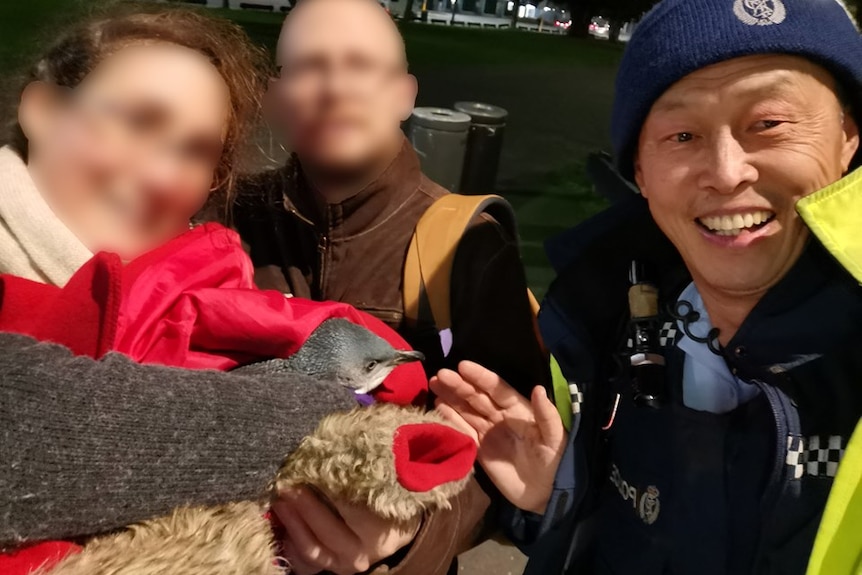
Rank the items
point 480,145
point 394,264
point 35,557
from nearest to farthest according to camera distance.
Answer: point 35,557
point 394,264
point 480,145

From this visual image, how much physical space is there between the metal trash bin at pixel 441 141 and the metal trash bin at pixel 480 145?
0.58 feet

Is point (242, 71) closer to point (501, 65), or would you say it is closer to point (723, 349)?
point (723, 349)

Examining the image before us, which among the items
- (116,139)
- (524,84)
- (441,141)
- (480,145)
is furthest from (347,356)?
(524,84)

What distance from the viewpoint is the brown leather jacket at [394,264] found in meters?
1.51

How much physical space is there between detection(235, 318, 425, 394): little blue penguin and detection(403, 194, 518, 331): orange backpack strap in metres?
0.31

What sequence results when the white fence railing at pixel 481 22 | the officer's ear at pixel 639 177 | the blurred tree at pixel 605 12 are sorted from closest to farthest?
the officer's ear at pixel 639 177
the blurred tree at pixel 605 12
the white fence railing at pixel 481 22

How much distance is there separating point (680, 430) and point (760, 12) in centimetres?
80

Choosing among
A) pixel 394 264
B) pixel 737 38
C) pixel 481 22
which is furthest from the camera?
pixel 481 22

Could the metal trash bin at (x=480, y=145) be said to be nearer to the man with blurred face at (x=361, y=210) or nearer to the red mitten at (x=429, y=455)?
the man with blurred face at (x=361, y=210)

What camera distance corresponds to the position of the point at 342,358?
117 cm

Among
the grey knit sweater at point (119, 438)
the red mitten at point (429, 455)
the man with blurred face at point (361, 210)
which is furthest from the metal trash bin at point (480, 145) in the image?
the grey knit sweater at point (119, 438)

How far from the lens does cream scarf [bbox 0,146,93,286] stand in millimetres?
1170

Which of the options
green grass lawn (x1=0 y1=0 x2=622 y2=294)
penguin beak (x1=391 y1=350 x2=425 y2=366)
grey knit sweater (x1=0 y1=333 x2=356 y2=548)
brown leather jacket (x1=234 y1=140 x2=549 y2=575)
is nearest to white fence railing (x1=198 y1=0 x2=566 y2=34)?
green grass lawn (x1=0 y1=0 x2=622 y2=294)

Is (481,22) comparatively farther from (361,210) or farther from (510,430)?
(510,430)
